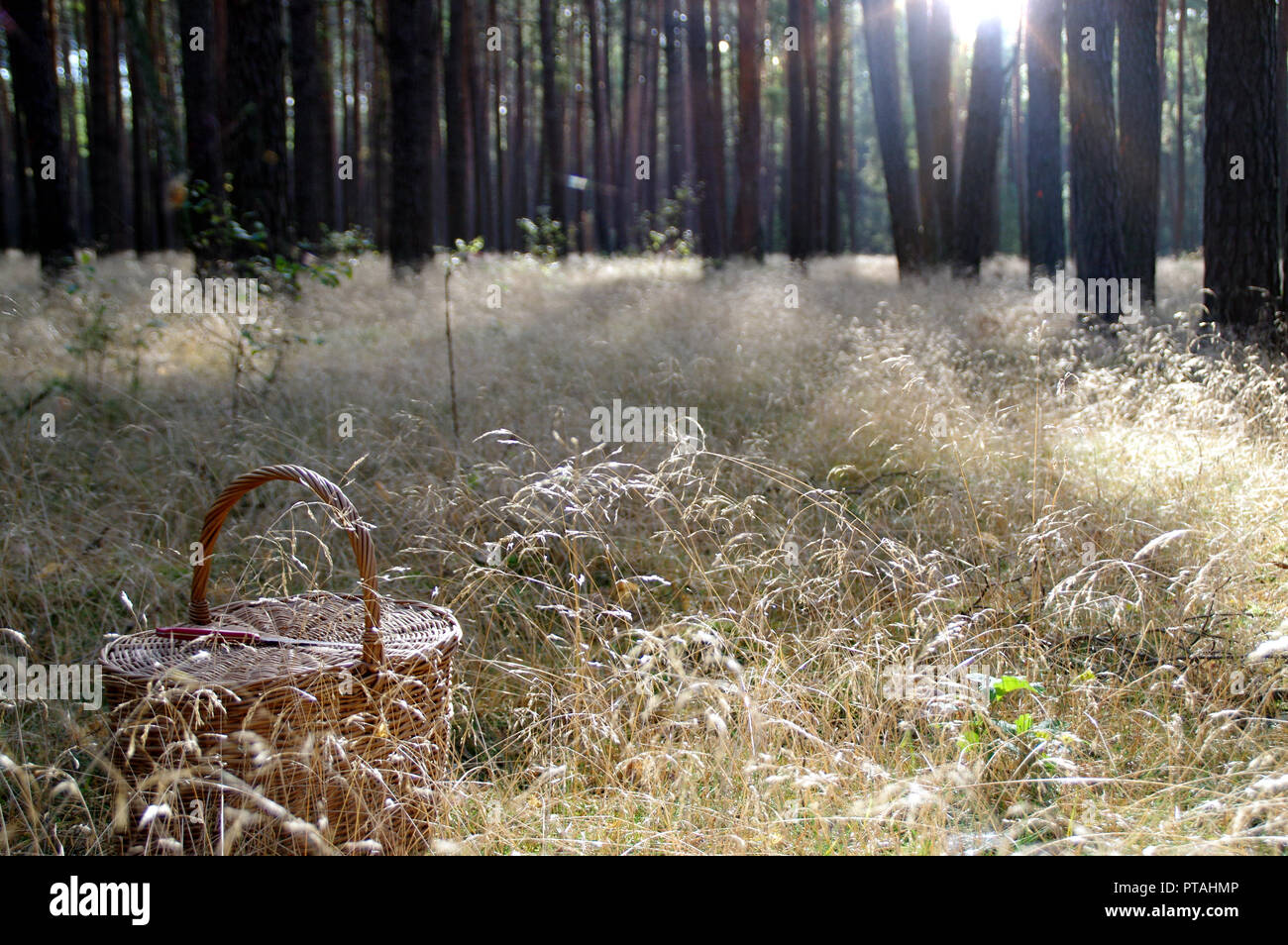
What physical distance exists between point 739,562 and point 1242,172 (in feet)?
20.5

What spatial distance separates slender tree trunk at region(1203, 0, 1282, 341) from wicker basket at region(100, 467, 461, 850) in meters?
6.85

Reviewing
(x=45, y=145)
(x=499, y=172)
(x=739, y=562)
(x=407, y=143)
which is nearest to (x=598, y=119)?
(x=499, y=172)

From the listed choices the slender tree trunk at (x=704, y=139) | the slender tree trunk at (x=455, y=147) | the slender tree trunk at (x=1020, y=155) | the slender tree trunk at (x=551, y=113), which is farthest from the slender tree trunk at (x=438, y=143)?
the slender tree trunk at (x=1020, y=155)

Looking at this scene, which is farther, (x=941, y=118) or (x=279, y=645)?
(x=941, y=118)

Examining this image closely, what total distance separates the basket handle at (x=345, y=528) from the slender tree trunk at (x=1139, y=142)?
8.95 metres

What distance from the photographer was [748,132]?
1623 cm

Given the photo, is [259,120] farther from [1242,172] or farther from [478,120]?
[478,120]

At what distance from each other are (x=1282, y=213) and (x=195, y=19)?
1060 centimetres

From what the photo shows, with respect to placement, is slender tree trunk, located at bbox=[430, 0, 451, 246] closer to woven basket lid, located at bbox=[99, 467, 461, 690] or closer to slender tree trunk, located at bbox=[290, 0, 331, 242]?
slender tree trunk, located at bbox=[290, 0, 331, 242]

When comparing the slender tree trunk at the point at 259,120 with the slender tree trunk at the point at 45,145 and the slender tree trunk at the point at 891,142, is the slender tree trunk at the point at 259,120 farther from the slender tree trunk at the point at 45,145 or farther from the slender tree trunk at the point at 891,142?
the slender tree trunk at the point at 891,142

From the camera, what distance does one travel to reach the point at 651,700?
214 cm

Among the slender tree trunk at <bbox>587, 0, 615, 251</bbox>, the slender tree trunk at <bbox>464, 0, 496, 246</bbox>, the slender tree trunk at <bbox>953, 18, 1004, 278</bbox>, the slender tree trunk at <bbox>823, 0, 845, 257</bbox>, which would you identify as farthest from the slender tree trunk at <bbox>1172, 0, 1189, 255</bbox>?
the slender tree trunk at <bbox>464, 0, 496, 246</bbox>
